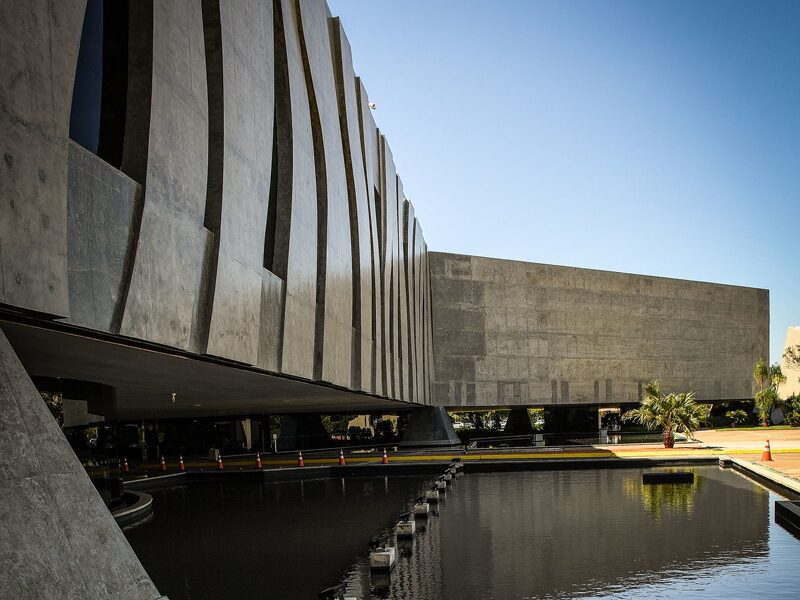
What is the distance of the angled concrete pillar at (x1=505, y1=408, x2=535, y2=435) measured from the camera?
6188cm

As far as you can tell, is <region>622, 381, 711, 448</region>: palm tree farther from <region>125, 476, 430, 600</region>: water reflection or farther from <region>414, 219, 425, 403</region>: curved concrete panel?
<region>125, 476, 430, 600</region>: water reflection

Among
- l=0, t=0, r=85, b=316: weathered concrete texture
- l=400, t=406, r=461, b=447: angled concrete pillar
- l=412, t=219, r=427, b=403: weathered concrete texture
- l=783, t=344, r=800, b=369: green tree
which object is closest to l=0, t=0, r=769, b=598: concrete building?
l=0, t=0, r=85, b=316: weathered concrete texture

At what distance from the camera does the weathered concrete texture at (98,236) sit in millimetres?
6875

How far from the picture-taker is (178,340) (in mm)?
9094

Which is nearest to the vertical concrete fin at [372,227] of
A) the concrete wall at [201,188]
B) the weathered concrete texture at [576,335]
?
the concrete wall at [201,188]

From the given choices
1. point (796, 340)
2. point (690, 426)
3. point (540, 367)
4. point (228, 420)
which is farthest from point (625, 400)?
point (796, 340)

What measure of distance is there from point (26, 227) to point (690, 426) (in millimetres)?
33346

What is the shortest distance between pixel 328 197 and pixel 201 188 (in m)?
7.08

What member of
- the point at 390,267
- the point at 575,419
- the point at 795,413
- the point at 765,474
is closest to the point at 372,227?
the point at 390,267

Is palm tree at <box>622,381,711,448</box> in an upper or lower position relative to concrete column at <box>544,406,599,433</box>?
upper

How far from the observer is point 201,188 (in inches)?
379

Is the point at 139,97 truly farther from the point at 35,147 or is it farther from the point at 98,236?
the point at 35,147

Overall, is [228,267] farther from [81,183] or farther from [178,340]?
[81,183]

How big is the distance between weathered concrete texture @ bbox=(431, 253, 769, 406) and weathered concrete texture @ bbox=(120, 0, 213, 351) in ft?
122
